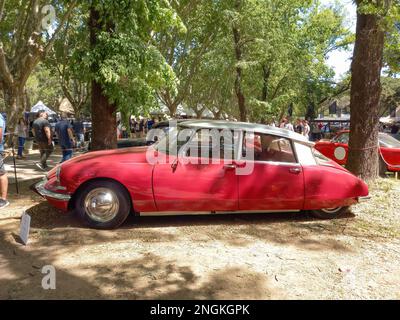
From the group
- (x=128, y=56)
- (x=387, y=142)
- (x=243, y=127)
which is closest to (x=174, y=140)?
(x=243, y=127)

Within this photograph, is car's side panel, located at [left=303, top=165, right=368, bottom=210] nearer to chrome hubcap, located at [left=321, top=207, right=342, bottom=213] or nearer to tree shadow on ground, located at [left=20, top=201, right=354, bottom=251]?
chrome hubcap, located at [left=321, top=207, right=342, bottom=213]

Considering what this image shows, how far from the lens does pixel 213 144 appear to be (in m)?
5.38

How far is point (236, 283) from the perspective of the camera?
361 centimetres

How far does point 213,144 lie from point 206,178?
1.68ft

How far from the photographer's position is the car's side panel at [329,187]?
5.36 m

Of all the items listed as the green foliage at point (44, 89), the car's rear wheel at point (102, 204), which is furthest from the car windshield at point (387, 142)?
the green foliage at point (44, 89)

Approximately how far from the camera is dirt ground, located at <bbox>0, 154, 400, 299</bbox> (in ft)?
11.4

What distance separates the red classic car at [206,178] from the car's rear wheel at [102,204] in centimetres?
1

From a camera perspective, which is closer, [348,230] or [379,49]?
[348,230]

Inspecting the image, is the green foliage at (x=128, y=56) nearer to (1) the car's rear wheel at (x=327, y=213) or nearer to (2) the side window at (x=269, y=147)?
(2) the side window at (x=269, y=147)

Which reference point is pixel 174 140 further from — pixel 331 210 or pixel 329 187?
pixel 331 210

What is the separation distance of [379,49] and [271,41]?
41.3 ft

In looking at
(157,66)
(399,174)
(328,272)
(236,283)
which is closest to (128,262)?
(236,283)

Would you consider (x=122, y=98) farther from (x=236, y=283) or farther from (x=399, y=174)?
(x=399, y=174)
